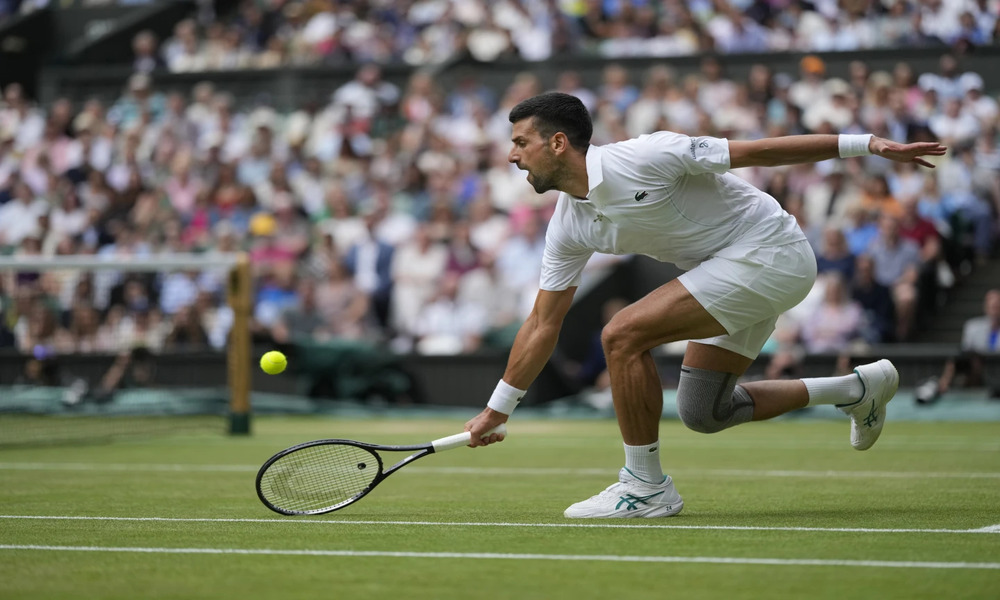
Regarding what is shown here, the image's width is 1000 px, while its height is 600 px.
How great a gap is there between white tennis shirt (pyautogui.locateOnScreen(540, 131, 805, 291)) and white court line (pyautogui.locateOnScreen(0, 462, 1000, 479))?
2.78 metres

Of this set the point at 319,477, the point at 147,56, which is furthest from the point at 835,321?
the point at 147,56

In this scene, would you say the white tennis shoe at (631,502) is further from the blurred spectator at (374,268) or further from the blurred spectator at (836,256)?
the blurred spectator at (374,268)

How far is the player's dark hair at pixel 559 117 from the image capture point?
651 cm

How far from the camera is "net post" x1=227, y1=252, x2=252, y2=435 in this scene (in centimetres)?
1343

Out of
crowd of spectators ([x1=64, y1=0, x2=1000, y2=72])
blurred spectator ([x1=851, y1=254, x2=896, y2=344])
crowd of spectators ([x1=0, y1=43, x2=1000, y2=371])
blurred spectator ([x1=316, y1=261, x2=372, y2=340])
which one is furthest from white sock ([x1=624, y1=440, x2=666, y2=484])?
crowd of spectators ([x1=64, y1=0, x2=1000, y2=72])

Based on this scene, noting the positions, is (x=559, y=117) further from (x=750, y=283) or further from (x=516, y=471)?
(x=516, y=471)

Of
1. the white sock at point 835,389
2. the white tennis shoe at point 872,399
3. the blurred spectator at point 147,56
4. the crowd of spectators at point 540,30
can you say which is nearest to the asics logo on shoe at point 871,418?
the white tennis shoe at point 872,399

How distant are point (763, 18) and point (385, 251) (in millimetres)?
6216

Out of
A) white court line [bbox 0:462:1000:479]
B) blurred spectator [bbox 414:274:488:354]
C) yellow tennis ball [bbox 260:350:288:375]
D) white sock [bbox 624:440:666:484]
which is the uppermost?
yellow tennis ball [bbox 260:350:288:375]

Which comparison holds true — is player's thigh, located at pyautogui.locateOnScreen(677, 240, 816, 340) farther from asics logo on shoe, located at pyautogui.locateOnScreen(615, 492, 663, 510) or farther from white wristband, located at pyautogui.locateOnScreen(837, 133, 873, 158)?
asics logo on shoe, located at pyautogui.locateOnScreen(615, 492, 663, 510)

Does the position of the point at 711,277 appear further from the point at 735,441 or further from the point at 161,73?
the point at 161,73

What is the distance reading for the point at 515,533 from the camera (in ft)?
19.8

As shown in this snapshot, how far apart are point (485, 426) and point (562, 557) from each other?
5.20ft

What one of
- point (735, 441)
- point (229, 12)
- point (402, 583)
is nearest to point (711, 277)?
point (402, 583)
